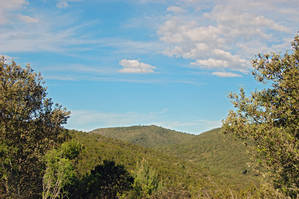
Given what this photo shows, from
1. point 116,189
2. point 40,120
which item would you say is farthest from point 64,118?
point 116,189

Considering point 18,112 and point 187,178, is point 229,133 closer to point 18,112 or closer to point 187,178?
point 18,112

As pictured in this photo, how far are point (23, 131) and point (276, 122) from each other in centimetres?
1822

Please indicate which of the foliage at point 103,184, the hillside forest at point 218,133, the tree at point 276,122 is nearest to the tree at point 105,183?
the foliage at point 103,184

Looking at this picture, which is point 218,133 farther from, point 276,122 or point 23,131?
point 23,131

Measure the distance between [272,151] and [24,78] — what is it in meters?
19.3

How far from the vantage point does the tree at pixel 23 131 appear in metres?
20.4

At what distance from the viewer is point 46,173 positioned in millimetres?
22297

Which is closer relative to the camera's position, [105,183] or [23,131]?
[23,131]

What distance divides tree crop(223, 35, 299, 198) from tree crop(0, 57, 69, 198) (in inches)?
585

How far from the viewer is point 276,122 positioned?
651 inches

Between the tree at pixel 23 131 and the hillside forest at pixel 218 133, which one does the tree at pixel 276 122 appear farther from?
the tree at pixel 23 131

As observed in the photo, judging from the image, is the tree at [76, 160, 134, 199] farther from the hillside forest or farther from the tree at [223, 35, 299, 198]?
the tree at [223, 35, 299, 198]

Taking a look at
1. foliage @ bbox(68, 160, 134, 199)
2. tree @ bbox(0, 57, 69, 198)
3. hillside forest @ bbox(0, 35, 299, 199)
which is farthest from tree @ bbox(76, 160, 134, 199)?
tree @ bbox(0, 57, 69, 198)

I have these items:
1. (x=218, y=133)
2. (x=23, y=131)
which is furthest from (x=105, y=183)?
(x=218, y=133)
